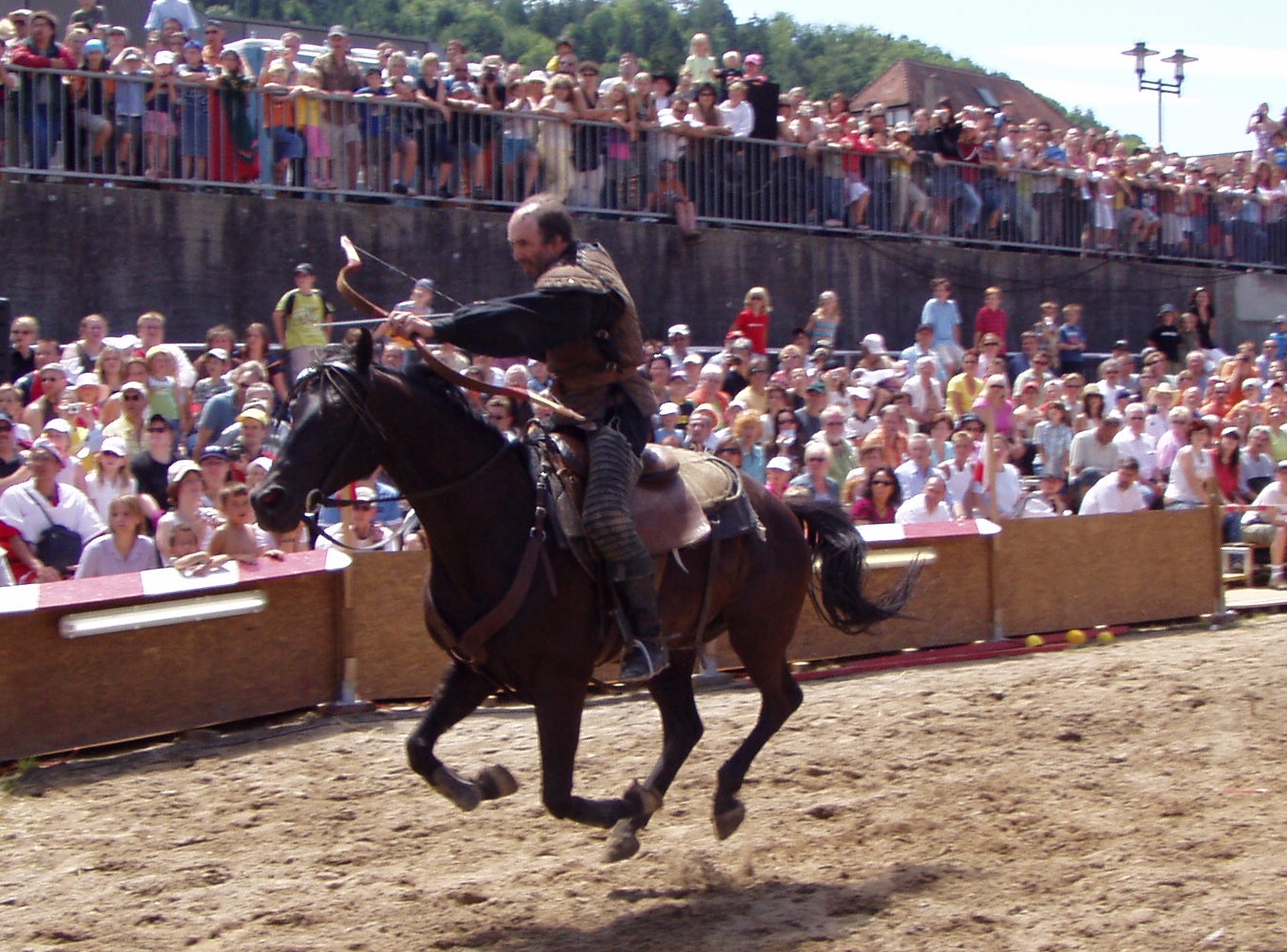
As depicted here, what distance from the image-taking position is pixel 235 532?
8805 millimetres

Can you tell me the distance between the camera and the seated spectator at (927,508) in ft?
37.5

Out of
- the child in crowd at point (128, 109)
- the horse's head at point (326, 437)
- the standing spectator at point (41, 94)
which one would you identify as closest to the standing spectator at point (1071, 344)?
the child in crowd at point (128, 109)

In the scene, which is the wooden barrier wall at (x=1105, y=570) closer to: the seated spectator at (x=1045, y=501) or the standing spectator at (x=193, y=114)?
the seated spectator at (x=1045, y=501)

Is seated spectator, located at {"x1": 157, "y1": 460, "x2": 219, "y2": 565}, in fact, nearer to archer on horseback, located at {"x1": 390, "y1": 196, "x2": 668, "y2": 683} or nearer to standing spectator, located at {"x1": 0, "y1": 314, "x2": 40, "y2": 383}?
standing spectator, located at {"x1": 0, "y1": 314, "x2": 40, "y2": 383}

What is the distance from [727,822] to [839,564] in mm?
1498

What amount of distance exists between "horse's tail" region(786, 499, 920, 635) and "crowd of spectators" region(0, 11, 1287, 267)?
26.3ft

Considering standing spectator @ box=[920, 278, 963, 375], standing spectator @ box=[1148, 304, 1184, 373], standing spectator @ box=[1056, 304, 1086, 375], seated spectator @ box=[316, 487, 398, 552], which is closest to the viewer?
seated spectator @ box=[316, 487, 398, 552]

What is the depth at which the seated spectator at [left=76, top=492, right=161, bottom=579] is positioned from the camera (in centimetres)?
872

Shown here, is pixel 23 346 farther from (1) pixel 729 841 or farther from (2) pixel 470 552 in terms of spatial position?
(1) pixel 729 841

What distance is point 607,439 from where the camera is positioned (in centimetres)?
593

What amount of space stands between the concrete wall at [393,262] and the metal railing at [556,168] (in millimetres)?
222

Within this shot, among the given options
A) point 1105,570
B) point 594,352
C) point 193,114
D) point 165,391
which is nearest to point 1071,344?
point 1105,570

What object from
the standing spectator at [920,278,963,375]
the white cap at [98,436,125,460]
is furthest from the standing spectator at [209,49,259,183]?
the standing spectator at [920,278,963,375]

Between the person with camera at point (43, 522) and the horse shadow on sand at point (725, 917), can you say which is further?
the person with camera at point (43, 522)
